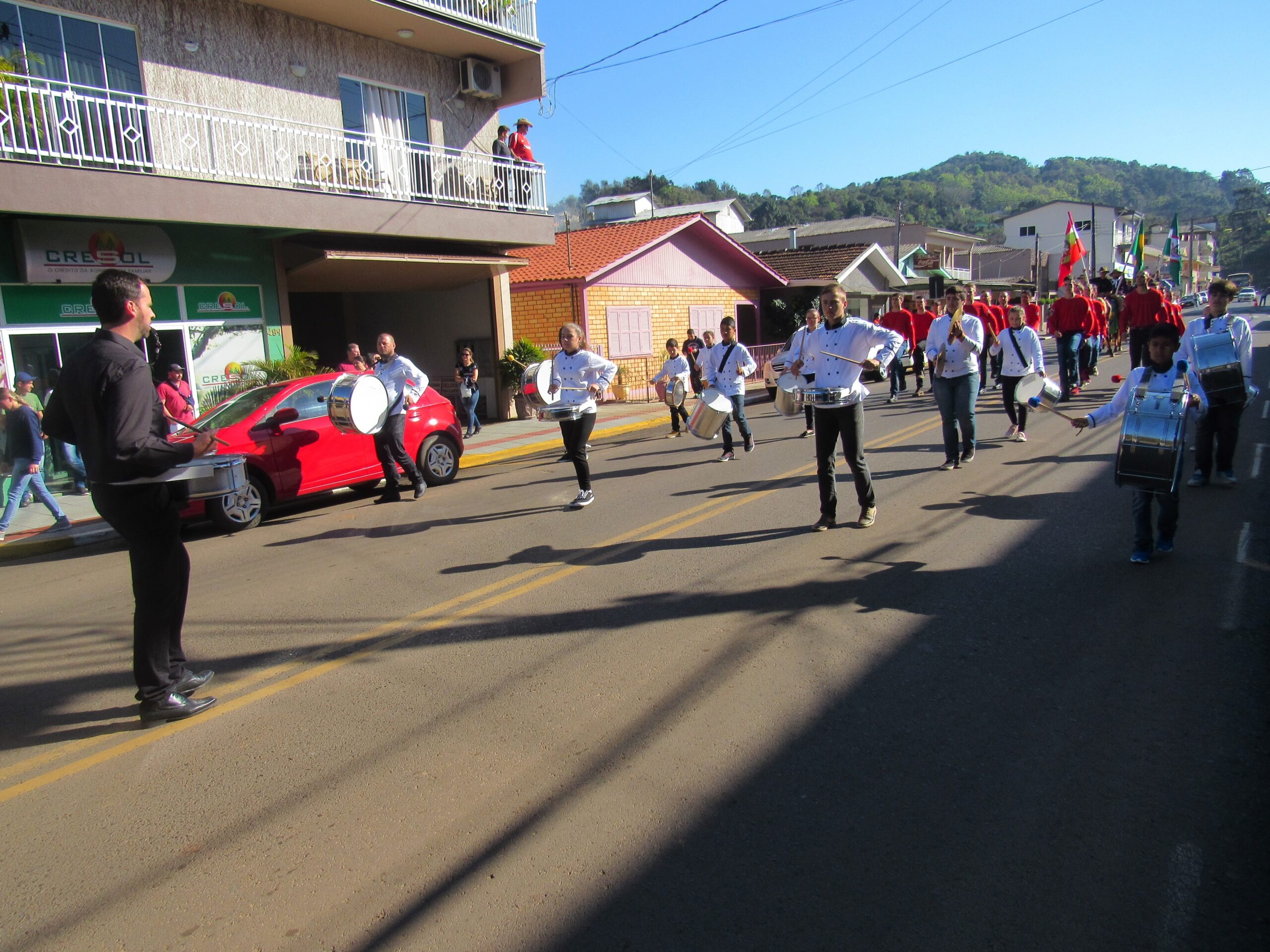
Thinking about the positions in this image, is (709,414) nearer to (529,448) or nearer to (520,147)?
(529,448)

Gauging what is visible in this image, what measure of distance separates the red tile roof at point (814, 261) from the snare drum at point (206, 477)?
1071 inches

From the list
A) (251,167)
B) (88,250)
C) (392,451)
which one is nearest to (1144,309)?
(392,451)

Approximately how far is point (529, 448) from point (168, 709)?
1048 centimetres

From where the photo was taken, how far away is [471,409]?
1608 centimetres

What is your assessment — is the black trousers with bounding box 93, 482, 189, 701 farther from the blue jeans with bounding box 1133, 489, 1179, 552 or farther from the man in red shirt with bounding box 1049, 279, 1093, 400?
the man in red shirt with bounding box 1049, 279, 1093, 400

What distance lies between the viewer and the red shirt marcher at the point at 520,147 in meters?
17.8

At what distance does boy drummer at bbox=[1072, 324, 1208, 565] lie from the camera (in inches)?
225

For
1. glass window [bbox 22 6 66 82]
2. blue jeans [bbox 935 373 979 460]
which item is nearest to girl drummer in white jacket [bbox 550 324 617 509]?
blue jeans [bbox 935 373 979 460]

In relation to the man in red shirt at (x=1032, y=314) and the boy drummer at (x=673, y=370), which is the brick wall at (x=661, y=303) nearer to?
the boy drummer at (x=673, y=370)

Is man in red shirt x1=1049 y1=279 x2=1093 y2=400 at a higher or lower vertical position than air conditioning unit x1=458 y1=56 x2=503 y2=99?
lower

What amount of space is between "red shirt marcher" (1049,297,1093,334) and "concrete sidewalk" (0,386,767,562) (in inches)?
290

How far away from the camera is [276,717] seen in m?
4.21

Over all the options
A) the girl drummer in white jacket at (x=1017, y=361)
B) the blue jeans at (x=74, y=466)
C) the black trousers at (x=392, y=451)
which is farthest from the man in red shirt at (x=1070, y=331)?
the blue jeans at (x=74, y=466)

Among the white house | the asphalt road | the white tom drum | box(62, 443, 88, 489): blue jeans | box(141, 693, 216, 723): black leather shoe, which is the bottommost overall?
the asphalt road
